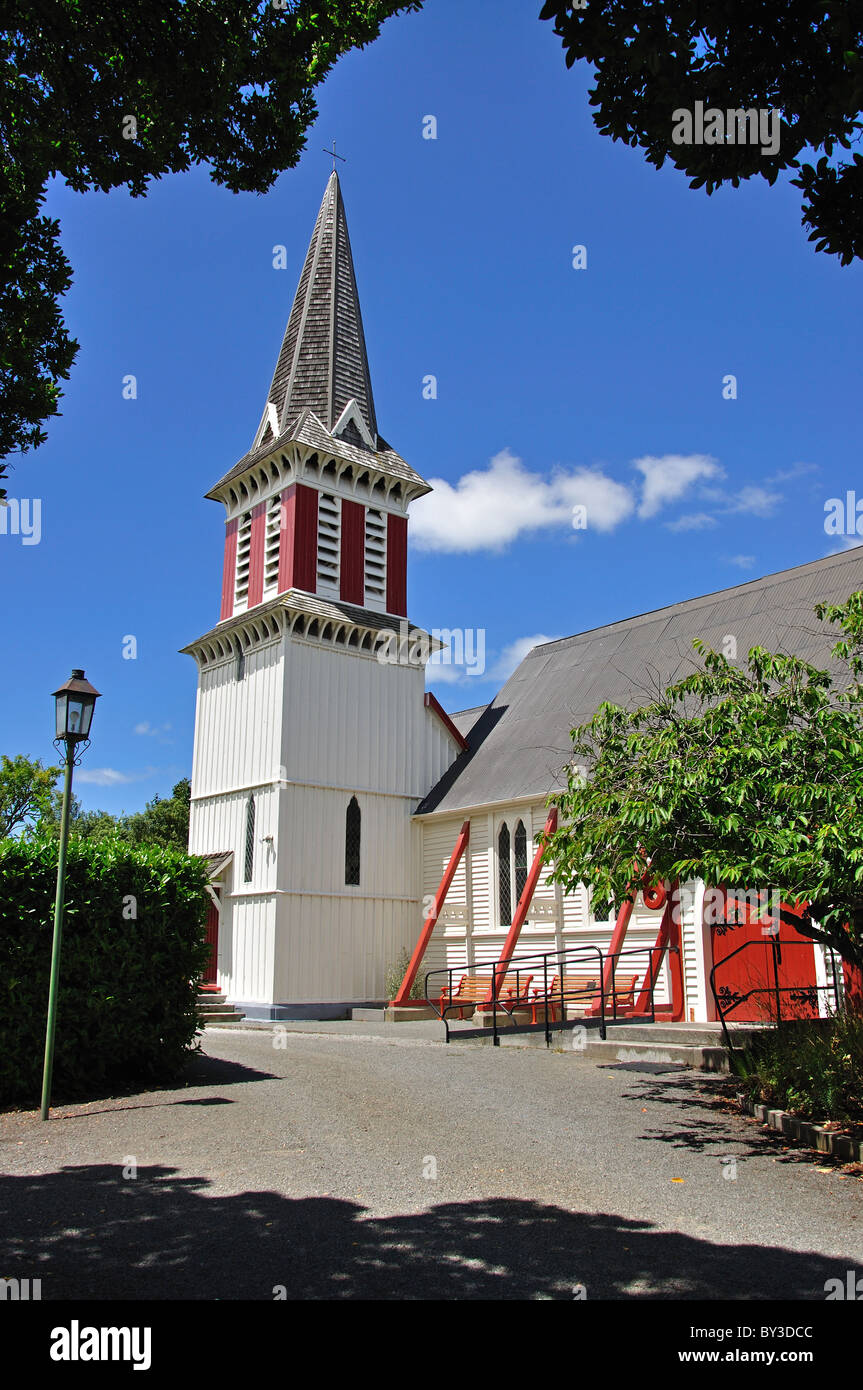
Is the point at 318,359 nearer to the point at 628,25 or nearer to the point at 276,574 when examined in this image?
the point at 276,574

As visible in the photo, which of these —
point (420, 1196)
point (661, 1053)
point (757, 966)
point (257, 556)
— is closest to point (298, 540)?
point (257, 556)

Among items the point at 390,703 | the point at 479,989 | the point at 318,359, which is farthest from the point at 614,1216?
the point at 318,359

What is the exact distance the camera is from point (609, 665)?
2308 centimetres

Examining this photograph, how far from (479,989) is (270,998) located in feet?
15.3

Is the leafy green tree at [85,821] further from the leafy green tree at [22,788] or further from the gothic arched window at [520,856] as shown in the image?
the gothic arched window at [520,856]

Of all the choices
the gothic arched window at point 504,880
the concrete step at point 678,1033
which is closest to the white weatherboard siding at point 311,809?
the gothic arched window at point 504,880

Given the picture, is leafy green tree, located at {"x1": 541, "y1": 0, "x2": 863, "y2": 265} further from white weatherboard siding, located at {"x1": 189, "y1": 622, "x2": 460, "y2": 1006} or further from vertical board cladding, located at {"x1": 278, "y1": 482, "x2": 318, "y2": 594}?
vertical board cladding, located at {"x1": 278, "y1": 482, "x2": 318, "y2": 594}

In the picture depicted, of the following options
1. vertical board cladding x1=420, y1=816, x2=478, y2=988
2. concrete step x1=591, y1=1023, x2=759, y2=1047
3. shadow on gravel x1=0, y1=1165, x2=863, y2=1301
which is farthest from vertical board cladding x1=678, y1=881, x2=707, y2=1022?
shadow on gravel x1=0, y1=1165, x2=863, y2=1301

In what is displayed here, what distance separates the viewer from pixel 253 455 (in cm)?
2666

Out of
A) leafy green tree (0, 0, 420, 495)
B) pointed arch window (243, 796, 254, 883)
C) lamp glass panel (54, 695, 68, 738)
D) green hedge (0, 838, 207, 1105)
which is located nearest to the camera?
leafy green tree (0, 0, 420, 495)

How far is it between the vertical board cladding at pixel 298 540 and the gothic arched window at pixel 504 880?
7923 millimetres

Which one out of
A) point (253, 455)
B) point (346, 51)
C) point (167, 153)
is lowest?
point (167, 153)

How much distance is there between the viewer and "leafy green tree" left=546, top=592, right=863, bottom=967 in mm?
7781

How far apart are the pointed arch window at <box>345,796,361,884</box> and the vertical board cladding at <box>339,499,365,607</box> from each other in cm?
545
